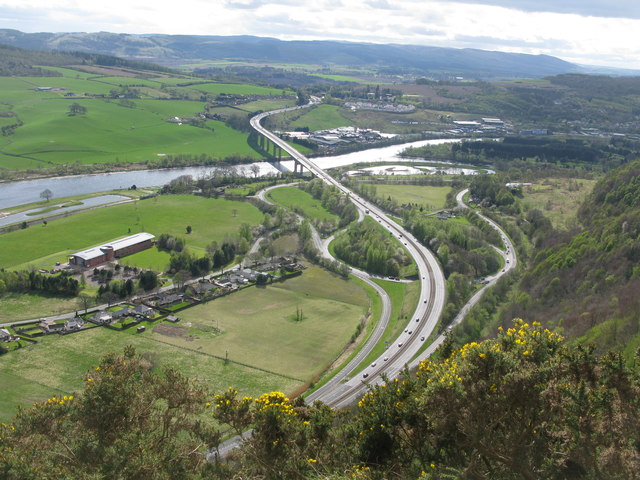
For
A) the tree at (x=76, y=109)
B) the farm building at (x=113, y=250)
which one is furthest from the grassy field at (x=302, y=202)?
the tree at (x=76, y=109)

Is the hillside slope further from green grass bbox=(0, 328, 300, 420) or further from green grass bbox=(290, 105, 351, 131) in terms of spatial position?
green grass bbox=(290, 105, 351, 131)

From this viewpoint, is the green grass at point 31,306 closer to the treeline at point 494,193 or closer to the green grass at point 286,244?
the green grass at point 286,244

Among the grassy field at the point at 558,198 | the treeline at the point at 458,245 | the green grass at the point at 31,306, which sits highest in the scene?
the grassy field at the point at 558,198

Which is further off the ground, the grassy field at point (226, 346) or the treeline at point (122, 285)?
the treeline at point (122, 285)

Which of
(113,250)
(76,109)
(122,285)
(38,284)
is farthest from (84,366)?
(76,109)

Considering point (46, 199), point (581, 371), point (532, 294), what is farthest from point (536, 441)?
point (46, 199)
